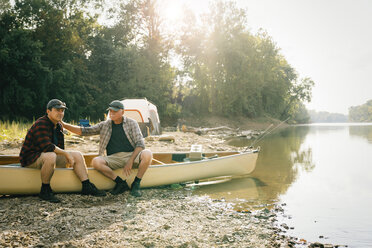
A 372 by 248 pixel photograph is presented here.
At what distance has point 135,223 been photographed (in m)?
3.53

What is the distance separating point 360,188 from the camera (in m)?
6.41

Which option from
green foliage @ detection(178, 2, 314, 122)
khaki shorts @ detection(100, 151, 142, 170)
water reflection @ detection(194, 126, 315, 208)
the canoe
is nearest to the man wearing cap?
the canoe

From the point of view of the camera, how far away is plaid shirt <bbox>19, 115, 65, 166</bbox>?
4066mm

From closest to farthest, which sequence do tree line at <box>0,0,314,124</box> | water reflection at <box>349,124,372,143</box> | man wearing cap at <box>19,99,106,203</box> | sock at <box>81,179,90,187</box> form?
man wearing cap at <box>19,99,106,203</box> → sock at <box>81,179,90,187</box> → tree line at <box>0,0,314,124</box> → water reflection at <box>349,124,372,143</box>

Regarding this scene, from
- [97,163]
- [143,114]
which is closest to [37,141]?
[97,163]

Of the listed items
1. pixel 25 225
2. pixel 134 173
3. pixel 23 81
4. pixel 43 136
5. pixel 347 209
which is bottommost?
pixel 347 209

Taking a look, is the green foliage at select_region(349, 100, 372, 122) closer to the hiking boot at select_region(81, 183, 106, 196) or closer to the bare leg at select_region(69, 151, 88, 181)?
the hiking boot at select_region(81, 183, 106, 196)

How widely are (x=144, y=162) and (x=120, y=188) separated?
600 millimetres

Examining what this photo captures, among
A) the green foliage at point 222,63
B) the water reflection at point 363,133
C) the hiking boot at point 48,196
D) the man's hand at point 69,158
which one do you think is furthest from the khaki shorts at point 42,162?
the green foliage at point 222,63

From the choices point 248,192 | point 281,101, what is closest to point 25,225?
point 248,192

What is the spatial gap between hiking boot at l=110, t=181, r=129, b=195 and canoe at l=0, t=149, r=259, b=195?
0.12 m

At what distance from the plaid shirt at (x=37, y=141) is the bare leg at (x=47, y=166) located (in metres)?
0.09

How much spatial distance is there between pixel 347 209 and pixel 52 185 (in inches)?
201

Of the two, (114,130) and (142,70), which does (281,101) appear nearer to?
(142,70)
